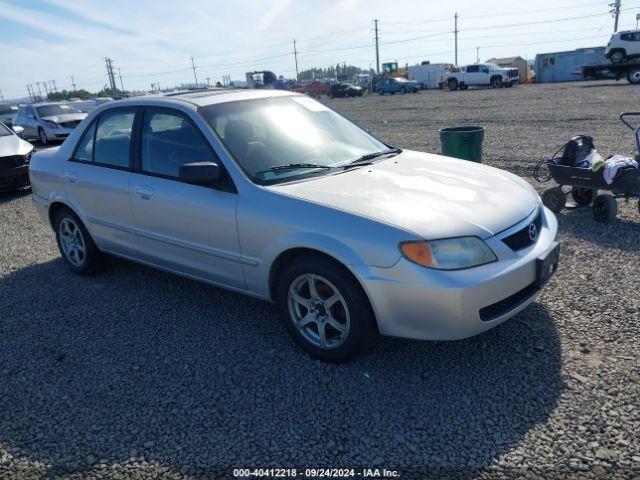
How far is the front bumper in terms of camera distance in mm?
2893

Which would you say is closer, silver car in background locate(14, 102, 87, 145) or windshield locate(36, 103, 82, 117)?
silver car in background locate(14, 102, 87, 145)

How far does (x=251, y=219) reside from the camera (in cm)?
350

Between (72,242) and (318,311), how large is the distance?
123 inches

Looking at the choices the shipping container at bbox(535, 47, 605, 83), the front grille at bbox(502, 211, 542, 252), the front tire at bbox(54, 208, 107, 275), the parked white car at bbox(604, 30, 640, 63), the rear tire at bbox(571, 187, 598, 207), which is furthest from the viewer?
the shipping container at bbox(535, 47, 605, 83)

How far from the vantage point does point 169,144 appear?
4.19m

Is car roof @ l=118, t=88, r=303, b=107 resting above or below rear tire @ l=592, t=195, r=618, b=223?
above

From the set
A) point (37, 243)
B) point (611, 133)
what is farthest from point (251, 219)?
point (611, 133)

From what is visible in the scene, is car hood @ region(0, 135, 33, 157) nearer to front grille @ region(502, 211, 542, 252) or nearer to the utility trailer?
front grille @ region(502, 211, 542, 252)

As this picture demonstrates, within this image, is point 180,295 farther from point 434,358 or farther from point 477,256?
point 477,256

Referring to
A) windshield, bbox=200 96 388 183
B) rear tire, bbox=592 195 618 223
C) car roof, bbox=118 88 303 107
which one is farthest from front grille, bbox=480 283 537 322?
rear tire, bbox=592 195 618 223

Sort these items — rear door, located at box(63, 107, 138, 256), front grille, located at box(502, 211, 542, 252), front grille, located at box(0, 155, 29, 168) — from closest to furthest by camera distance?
front grille, located at box(502, 211, 542, 252), rear door, located at box(63, 107, 138, 256), front grille, located at box(0, 155, 29, 168)

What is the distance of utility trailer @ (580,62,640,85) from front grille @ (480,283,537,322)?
32481mm

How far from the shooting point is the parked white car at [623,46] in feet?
106

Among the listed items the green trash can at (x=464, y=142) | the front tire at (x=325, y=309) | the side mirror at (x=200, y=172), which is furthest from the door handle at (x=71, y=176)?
the green trash can at (x=464, y=142)
